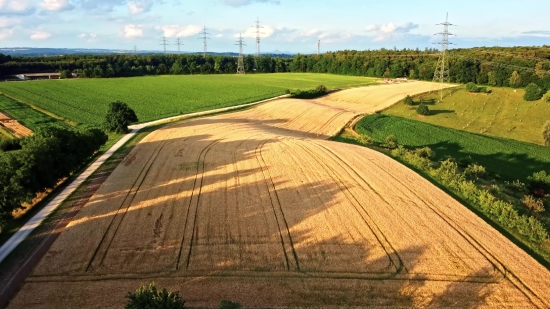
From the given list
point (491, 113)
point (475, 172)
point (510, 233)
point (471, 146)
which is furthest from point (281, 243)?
point (491, 113)

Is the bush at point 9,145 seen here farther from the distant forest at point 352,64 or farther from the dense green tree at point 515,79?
the dense green tree at point 515,79

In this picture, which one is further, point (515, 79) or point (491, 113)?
point (515, 79)

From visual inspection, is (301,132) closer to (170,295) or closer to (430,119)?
(430,119)

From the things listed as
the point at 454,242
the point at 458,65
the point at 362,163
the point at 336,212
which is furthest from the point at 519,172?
the point at 458,65

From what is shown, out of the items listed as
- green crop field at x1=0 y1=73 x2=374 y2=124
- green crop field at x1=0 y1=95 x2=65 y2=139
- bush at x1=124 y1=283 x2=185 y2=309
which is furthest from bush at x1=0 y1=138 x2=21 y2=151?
bush at x1=124 y1=283 x2=185 y2=309

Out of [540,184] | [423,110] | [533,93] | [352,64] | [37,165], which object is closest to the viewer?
[37,165]

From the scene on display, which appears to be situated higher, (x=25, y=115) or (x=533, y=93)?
(x=533, y=93)

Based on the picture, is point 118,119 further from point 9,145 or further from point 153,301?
point 153,301
